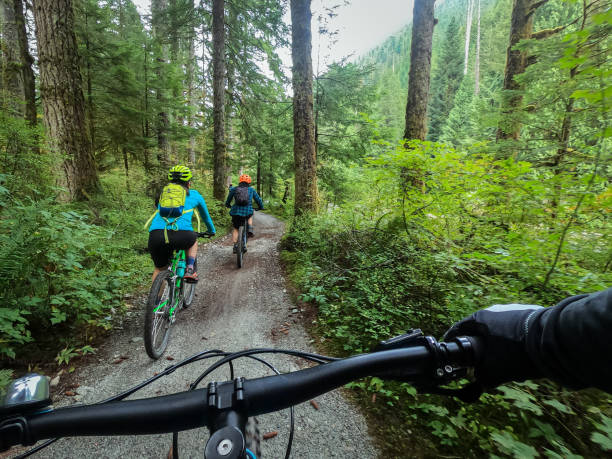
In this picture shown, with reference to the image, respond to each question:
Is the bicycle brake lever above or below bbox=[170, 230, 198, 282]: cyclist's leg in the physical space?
above

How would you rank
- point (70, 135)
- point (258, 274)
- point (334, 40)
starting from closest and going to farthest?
1. point (70, 135)
2. point (258, 274)
3. point (334, 40)

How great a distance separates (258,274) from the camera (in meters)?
6.86

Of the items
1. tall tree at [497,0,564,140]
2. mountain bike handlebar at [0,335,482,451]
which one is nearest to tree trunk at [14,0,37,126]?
mountain bike handlebar at [0,335,482,451]

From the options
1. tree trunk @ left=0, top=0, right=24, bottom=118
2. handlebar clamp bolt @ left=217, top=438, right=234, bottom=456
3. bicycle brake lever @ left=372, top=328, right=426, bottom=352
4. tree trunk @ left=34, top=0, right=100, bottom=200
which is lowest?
handlebar clamp bolt @ left=217, top=438, right=234, bottom=456

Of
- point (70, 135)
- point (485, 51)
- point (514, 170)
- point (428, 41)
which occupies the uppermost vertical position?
point (485, 51)

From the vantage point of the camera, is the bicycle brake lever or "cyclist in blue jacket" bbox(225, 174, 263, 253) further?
"cyclist in blue jacket" bbox(225, 174, 263, 253)

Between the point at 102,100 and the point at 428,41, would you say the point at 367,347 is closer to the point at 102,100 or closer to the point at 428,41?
the point at 428,41

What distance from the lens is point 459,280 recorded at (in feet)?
11.4

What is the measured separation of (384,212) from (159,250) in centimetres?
453

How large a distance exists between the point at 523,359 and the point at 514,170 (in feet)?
11.2

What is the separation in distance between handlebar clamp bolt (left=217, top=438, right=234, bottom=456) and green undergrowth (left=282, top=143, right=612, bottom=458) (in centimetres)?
193

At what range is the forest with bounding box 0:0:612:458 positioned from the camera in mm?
2342

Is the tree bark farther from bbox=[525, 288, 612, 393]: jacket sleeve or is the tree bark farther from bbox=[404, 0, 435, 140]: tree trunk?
bbox=[525, 288, 612, 393]: jacket sleeve

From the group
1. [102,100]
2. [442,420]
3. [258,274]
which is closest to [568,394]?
[442,420]
